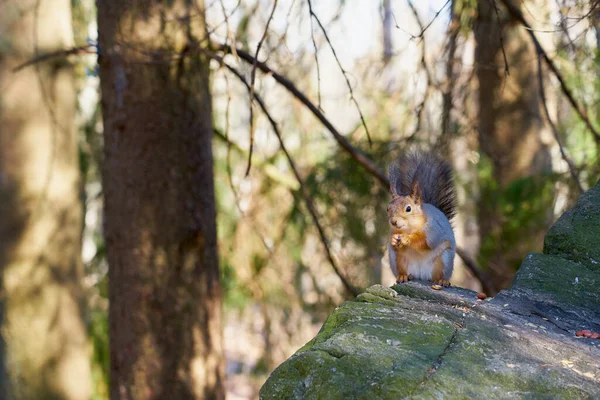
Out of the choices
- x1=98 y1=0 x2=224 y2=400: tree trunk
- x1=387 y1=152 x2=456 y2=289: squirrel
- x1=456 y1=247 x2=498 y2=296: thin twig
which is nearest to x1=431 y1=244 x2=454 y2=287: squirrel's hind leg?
x1=387 y1=152 x2=456 y2=289: squirrel

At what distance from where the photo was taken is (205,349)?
3.07 metres

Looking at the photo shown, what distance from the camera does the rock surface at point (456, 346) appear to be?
4.49ft

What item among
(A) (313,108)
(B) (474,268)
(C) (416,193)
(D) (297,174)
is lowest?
(B) (474,268)

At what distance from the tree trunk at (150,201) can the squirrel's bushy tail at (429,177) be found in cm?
93

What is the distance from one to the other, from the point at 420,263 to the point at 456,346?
793mm

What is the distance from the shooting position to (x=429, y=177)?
102 inches

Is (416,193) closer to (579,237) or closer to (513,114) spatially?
(579,237)

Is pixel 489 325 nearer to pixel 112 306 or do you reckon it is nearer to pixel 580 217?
pixel 580 217

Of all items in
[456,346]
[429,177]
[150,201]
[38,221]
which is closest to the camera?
[456,346]

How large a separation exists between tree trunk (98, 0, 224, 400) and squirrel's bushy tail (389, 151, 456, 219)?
36.7 inches

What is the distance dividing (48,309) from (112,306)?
0.71 m

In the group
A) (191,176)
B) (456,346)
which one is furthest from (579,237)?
(191,176)

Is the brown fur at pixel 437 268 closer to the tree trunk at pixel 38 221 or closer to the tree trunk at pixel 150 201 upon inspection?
the tree trunk at pixel 150 201

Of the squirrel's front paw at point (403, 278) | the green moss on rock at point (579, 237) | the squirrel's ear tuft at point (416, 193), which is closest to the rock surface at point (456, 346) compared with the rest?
the green moss on rock at point (579, 237)
